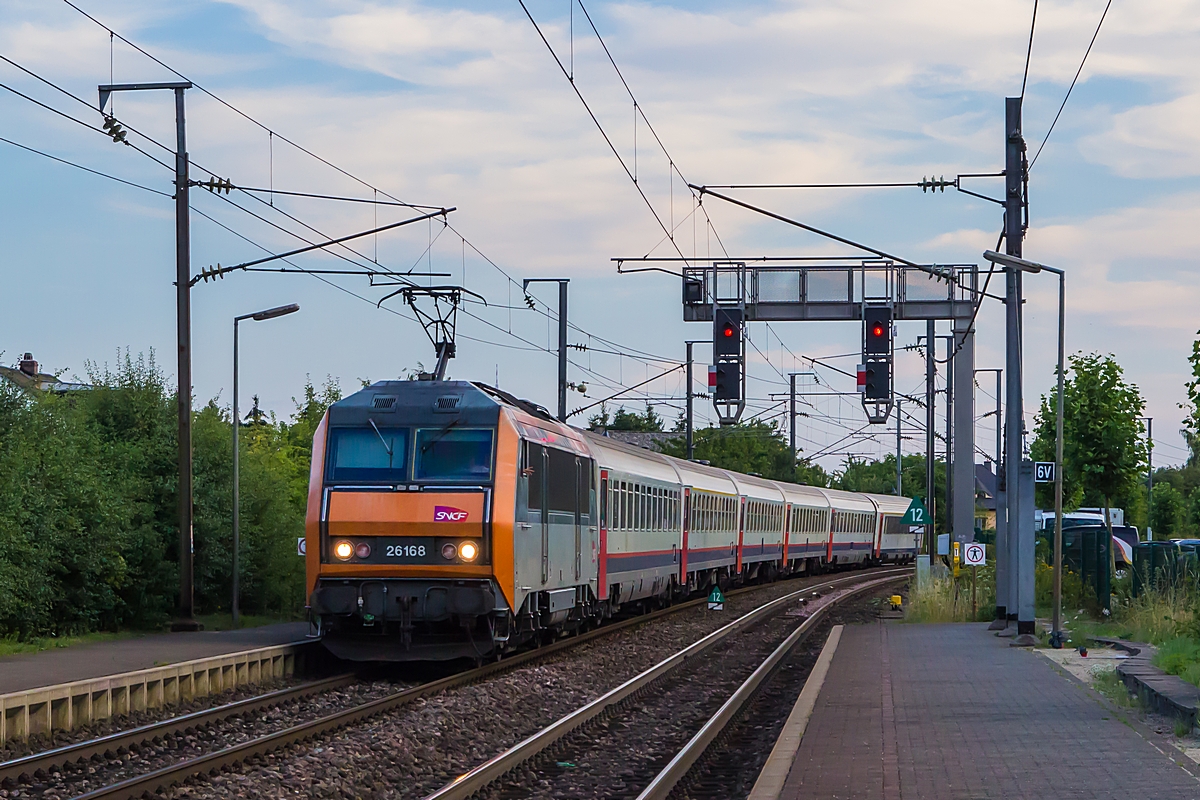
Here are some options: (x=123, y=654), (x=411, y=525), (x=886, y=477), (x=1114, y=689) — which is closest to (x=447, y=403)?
(x=411, y=525)

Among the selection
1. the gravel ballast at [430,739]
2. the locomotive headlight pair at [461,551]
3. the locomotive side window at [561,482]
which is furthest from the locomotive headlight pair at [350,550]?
the locomotive side window at [561,482]

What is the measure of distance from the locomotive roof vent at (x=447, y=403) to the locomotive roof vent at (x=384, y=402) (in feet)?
1.64

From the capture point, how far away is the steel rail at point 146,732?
11.3 m

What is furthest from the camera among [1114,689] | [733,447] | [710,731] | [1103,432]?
A: [733,447]

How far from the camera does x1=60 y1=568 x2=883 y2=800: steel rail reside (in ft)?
34.3

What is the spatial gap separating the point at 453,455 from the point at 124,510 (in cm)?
838

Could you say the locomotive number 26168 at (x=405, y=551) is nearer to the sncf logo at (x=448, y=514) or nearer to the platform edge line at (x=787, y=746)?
the sncf logo at (x=448, y=514)

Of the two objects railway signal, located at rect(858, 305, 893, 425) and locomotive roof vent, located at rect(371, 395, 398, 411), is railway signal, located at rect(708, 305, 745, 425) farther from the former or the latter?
locomotive roof vent, located at rect(371, 395, 398, 411)

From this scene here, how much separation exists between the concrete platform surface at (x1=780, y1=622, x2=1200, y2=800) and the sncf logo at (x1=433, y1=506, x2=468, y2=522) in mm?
4393

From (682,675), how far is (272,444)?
16741 millimetres

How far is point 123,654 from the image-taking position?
1872cm

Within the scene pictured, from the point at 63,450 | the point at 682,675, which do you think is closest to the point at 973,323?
the point at 682,675

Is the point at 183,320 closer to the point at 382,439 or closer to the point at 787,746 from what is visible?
the point at 382,439

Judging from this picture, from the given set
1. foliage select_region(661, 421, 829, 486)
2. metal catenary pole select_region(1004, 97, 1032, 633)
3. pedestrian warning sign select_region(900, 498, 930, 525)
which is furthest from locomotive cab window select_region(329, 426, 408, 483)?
foliage select_region(661, 421, 829, 486)
